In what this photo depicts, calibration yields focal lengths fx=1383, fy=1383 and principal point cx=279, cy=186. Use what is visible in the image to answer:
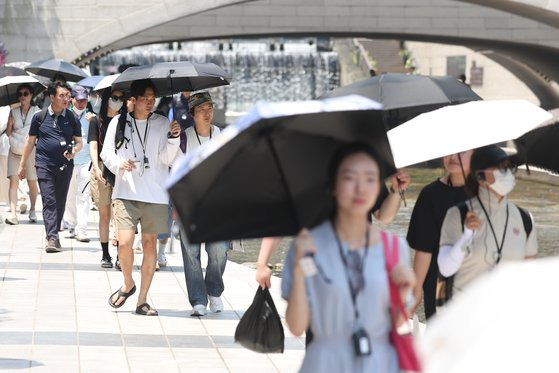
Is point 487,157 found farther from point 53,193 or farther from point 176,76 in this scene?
point 53,193

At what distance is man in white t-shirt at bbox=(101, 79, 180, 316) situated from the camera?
1055cm

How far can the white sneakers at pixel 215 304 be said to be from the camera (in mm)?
10914

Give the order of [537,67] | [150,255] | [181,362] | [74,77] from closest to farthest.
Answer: [181,362]
[150,255]
[74,77]
[537,67]

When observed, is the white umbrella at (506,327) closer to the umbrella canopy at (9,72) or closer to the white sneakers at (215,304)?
the white sneakers at (215,304)

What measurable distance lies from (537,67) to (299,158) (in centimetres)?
4753

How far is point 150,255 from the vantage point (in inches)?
414

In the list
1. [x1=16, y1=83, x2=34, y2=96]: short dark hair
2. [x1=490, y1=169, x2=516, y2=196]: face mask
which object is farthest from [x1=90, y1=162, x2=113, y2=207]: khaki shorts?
[x1=490, y1=169, x2=516, y2=196]: face mask

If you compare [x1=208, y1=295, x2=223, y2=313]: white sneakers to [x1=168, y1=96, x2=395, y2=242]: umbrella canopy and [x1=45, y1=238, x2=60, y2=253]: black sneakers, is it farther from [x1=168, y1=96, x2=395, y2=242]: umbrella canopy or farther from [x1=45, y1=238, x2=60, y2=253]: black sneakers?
[x1=168, y1=96, x2=395, y2=242]: umbrella canopy

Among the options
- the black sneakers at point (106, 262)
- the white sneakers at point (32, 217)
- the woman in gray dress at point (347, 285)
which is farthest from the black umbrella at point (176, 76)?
the woman in gray dress at point (347, 285)

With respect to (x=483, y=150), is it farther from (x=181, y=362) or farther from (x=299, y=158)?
(x=181, y=362)

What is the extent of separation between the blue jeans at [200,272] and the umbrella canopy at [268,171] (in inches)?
227

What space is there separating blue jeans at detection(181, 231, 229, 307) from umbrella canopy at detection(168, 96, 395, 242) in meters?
5.77

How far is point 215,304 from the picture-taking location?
10.9m

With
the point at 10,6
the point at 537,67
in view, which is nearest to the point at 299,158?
the point at 10,6
